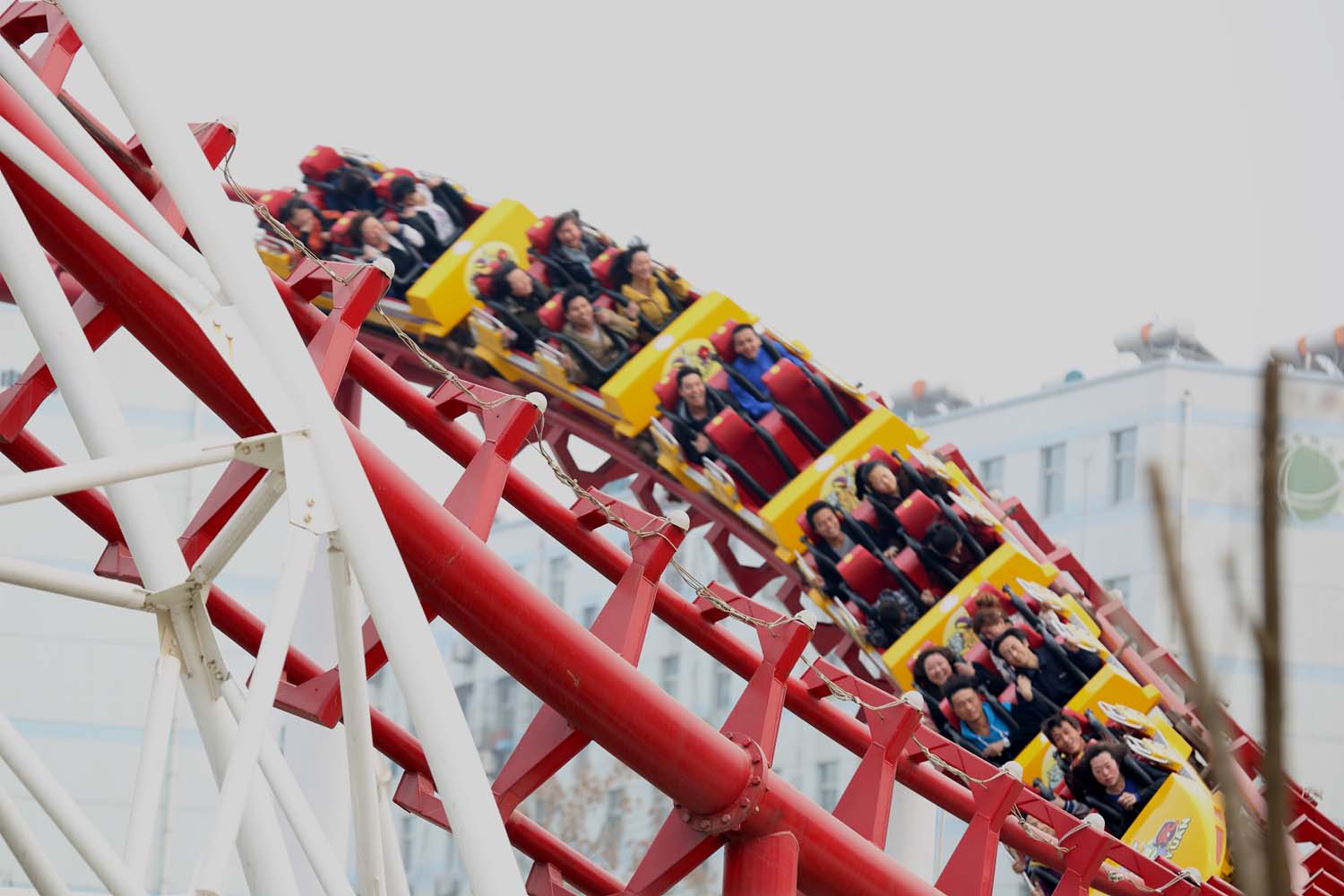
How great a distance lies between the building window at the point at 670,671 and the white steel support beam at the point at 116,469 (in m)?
27.8

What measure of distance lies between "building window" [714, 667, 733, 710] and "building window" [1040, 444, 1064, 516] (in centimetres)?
592

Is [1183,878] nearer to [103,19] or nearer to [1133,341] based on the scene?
[103,19]

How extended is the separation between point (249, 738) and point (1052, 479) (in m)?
26.8

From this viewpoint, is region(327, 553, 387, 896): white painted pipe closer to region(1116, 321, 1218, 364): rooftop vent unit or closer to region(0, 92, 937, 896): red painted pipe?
region(0, 92, 937, 896): red painted pipe

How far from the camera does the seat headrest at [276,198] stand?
10.6m

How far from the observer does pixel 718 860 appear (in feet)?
98.3

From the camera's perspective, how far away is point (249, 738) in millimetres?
3578

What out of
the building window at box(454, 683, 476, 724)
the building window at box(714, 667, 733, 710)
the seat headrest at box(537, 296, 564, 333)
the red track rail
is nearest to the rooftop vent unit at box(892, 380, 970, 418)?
the building window at box(714, 667, 733, 710)

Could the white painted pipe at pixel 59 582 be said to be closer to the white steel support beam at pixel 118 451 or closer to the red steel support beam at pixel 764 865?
the white steel support beam at pixel 118 451

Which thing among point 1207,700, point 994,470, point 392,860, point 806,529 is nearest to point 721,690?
point 994,470

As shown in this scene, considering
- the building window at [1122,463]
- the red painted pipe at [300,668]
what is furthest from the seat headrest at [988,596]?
the building window at [1122,463]

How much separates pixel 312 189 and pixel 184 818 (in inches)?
607

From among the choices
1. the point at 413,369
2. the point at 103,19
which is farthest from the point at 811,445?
the point at 103,19

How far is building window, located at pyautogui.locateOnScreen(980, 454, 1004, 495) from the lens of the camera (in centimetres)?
2990
